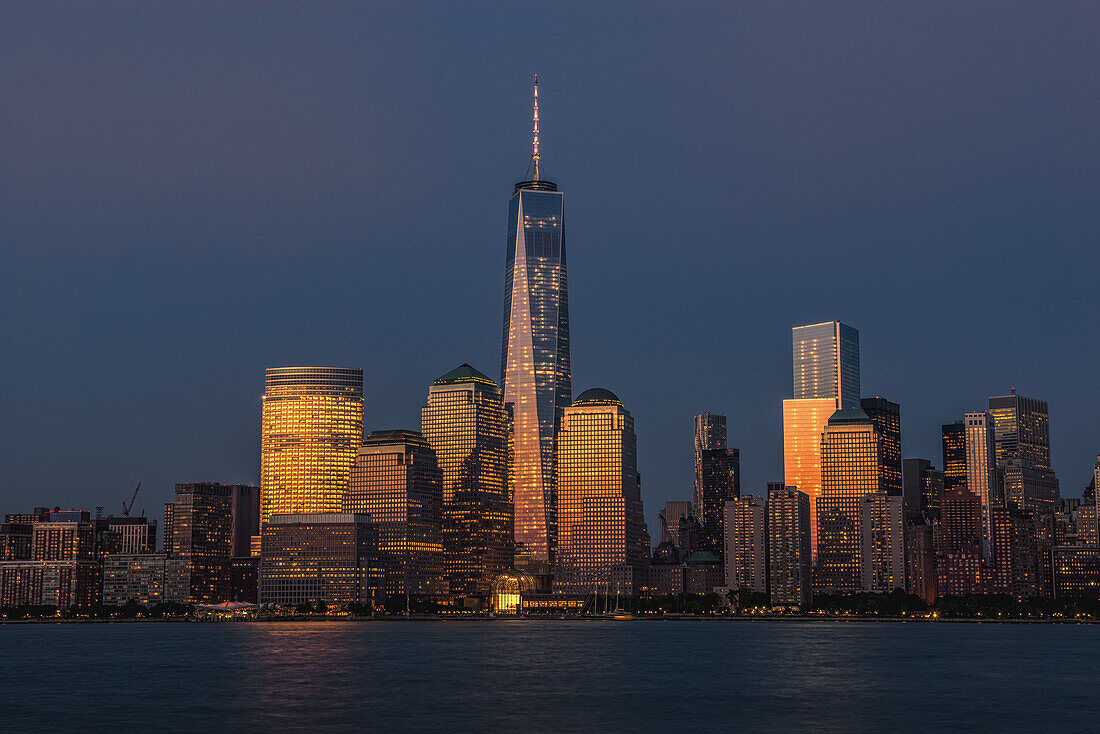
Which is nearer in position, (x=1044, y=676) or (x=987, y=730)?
(x=987, y=730)

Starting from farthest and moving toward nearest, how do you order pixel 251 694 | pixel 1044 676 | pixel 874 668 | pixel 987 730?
pixel 874 668 → pixel 1044 676 → pixel 251 694 → pixel 987 730

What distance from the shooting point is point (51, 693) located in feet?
485

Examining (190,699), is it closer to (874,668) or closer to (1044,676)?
(874,668)

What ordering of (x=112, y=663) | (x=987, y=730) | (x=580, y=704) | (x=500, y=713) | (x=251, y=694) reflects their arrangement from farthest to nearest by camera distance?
(x=112, y=663)
(x=251, y=694)
(x=580, y=704)
(x=500, y=713)
(x=987, y=730)

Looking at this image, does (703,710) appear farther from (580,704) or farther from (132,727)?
(132,727)

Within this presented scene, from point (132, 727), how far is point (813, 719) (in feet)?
189

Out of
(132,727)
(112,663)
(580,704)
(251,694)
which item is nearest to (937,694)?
(580,704)

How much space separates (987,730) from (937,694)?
3113 centimetres

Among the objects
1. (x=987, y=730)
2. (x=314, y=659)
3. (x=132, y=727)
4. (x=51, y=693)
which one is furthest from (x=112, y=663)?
(x=987, y=730)

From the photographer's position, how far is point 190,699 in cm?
14025

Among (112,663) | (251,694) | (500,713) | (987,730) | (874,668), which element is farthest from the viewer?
(112,663)

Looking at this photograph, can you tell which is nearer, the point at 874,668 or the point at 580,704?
the point at 580,704

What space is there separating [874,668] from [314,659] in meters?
76.3

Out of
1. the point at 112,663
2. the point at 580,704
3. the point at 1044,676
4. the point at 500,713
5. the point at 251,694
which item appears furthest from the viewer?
the point at 112,663
